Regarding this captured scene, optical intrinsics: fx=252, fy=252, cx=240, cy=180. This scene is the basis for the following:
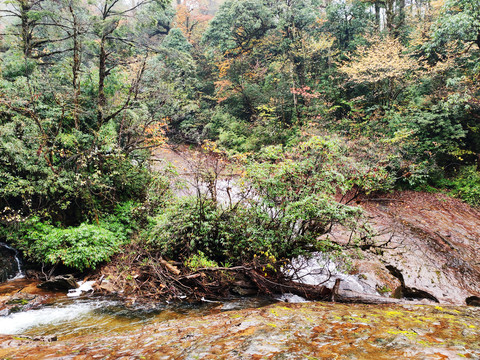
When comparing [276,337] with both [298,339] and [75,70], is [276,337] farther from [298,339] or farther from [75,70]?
[75,70]

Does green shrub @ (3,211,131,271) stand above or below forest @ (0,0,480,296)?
below

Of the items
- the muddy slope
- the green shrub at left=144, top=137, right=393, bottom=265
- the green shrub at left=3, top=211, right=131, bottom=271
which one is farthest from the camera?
the green shrub at left=3, top=211, right=131, bottom=271

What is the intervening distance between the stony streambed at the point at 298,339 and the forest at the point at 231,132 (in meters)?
2.13

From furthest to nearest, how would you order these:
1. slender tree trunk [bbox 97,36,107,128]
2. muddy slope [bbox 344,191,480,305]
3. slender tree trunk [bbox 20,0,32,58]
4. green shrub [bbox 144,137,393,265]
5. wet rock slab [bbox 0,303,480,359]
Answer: slender tree trunk [bbox 97,36,107,128]
slender tree trunk [bbox 20,0,32,58]
muddy slope [bbox 344,191,480,305]
green shrub [bbox 144,137,393,265]
wet rock slab [bbox 0,303,480,359]

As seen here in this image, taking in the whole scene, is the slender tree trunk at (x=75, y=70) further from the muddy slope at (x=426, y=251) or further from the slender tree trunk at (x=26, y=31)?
the muddy slope at (x=426, y=251)

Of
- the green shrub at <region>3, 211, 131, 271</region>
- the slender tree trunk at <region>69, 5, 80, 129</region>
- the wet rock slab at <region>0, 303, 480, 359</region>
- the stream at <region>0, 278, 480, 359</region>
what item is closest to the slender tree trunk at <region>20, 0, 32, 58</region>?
the slender tree trunk at <region>69, 5, 80, 129</region>

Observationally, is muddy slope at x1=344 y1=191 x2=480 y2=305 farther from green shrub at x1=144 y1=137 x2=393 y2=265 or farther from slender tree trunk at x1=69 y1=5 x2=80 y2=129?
slender tree trunk at x1=69 y1=5 x2=80 y2=129

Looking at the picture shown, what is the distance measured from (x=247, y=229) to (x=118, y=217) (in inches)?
218

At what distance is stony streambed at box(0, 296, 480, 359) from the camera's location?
89.9 inches

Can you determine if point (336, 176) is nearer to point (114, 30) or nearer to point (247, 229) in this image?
point (247, 229)

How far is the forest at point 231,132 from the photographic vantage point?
6211 mm

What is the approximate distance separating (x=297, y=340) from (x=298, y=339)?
37mm

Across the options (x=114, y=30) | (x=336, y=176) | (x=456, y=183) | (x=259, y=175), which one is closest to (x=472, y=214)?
(x=456, y=183)

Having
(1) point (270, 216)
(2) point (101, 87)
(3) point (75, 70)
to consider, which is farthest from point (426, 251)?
(3) point (75, 70)
